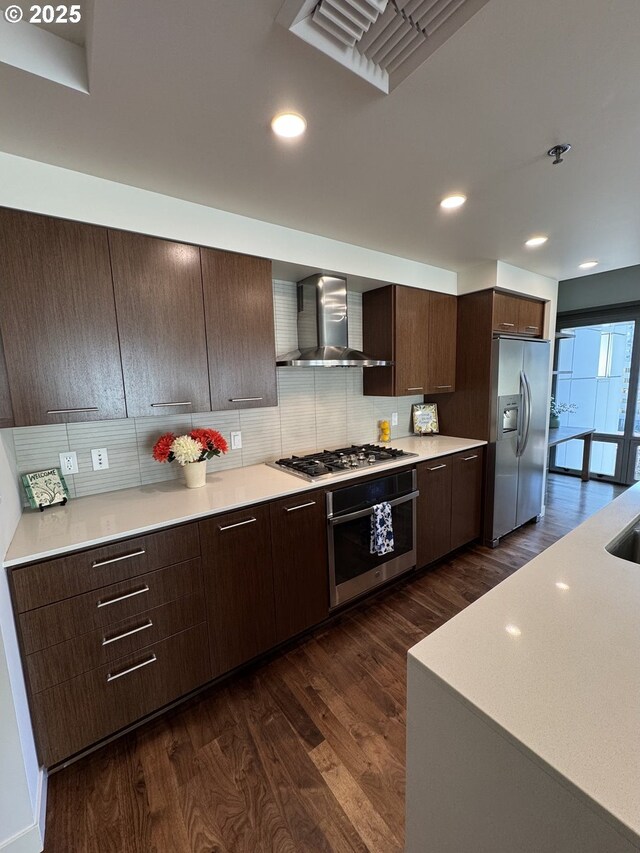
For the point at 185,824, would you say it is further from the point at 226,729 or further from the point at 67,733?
the point at 67,733

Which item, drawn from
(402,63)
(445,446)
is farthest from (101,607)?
(445,446)

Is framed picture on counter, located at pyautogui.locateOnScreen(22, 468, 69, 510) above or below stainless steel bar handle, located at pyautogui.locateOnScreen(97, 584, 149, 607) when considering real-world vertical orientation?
above

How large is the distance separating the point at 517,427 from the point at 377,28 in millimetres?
2979

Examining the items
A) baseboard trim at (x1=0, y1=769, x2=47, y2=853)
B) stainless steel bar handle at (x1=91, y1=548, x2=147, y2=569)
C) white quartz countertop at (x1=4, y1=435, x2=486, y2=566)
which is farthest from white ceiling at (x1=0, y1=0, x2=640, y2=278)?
baseboard trim at (x1=0, y1=769, x2=47, y2=853)

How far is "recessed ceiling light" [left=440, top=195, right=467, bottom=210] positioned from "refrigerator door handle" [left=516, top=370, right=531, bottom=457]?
177cm

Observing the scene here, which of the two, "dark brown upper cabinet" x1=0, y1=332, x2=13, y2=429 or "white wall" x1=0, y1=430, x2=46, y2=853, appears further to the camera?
"dark brown upper cabinet" x1=0, y1=332, x2=13, y2=429

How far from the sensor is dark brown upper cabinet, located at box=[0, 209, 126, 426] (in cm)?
145

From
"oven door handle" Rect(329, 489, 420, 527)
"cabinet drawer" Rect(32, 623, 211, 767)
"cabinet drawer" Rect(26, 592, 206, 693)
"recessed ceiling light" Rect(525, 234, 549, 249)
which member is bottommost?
"cabinet drawer" Rect(32, 623, 211, 767)

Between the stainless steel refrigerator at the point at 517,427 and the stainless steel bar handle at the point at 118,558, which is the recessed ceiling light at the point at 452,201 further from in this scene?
Answer: the stainless steel bar handle at the point at 118,558

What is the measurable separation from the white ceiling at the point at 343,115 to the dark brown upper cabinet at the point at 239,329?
1.01 feet

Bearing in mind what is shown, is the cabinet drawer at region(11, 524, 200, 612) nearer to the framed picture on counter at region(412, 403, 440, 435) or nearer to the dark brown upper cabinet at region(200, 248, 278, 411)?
the dark brown upper cabinet at region(200, 248, 278, 411)

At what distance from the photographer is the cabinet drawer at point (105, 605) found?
1.33 meters

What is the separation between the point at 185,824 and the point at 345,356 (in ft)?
7.66

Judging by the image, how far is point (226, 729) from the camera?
5.29 ft
